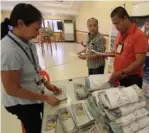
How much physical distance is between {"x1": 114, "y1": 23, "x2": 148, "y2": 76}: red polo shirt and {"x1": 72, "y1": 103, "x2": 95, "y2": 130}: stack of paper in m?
0.66

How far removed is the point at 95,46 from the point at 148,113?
1.36 meters

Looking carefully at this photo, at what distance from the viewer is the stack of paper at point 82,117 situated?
2.56 feet

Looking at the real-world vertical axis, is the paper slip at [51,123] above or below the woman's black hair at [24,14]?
below

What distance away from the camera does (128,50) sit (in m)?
1.30

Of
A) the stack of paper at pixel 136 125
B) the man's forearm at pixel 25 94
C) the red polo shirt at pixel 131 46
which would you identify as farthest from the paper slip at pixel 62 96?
the red polo shirt at pixel 131 46

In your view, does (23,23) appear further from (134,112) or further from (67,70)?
(67,70)

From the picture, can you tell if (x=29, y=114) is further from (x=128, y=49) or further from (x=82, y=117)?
(x=128, y=49)

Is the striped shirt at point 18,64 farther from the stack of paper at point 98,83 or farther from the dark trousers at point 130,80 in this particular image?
the dark trousers at point 130,80

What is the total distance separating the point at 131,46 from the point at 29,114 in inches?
38.6

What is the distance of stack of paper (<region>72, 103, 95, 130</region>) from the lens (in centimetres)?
78

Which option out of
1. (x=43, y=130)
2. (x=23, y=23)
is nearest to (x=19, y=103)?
(x=43, y=130)

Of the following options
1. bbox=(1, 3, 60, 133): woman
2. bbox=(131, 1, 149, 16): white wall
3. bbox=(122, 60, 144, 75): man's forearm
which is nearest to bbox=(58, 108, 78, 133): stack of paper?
bbox=(1, 3, 60, 133): woman

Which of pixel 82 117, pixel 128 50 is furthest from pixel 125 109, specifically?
A: pixel 128 50

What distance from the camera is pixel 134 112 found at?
0.72 m
